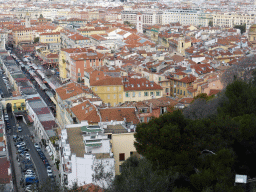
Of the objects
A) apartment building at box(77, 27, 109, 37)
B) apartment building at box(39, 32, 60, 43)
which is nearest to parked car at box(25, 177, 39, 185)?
apartment building at box(77, 27, 109, 37)

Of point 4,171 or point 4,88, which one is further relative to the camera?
point 4,88

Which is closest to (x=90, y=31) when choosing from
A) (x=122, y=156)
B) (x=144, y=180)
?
(x=122, y=156)

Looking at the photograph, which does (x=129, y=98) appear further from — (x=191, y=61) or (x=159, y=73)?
(x=191, y=61)

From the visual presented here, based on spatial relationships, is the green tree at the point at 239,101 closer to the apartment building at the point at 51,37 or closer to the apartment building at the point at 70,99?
the apartment building at the point at 70,99

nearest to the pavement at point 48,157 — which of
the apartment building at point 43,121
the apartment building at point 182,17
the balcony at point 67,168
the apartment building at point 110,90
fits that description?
the apartment building at point 43,121

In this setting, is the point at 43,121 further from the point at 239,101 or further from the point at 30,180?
the point at 239,101
